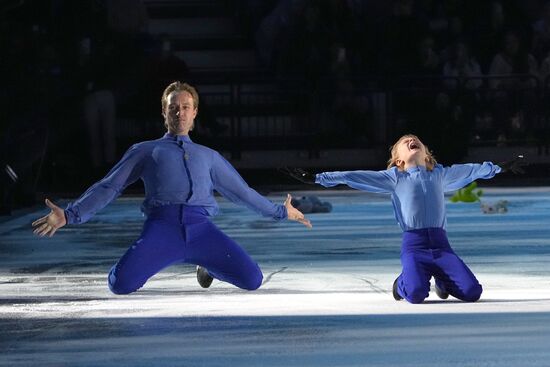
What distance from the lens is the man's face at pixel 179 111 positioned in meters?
9.44

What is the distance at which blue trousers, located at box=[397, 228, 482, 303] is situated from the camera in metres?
9.61

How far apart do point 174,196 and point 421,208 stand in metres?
1.32

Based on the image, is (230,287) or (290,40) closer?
(230,287)

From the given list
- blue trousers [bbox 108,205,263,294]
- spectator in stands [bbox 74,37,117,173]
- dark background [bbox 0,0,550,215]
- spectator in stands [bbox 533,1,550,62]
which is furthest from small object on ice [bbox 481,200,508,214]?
blue trousers [bbox 108,205,263,294]

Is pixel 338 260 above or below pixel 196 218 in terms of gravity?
below

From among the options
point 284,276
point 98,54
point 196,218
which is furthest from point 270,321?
point 98,54

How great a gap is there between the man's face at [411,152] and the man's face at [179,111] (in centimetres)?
115

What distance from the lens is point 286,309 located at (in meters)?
9.59

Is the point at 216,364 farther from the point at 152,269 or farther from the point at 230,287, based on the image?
the point at 230,287

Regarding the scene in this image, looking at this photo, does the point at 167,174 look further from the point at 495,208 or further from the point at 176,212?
the point at 495,208

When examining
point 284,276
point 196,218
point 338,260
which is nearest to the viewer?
point 196,218

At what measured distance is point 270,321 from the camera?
29.6 feet

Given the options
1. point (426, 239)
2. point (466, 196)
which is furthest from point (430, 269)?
point (466, 196)

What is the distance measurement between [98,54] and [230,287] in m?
13.2
